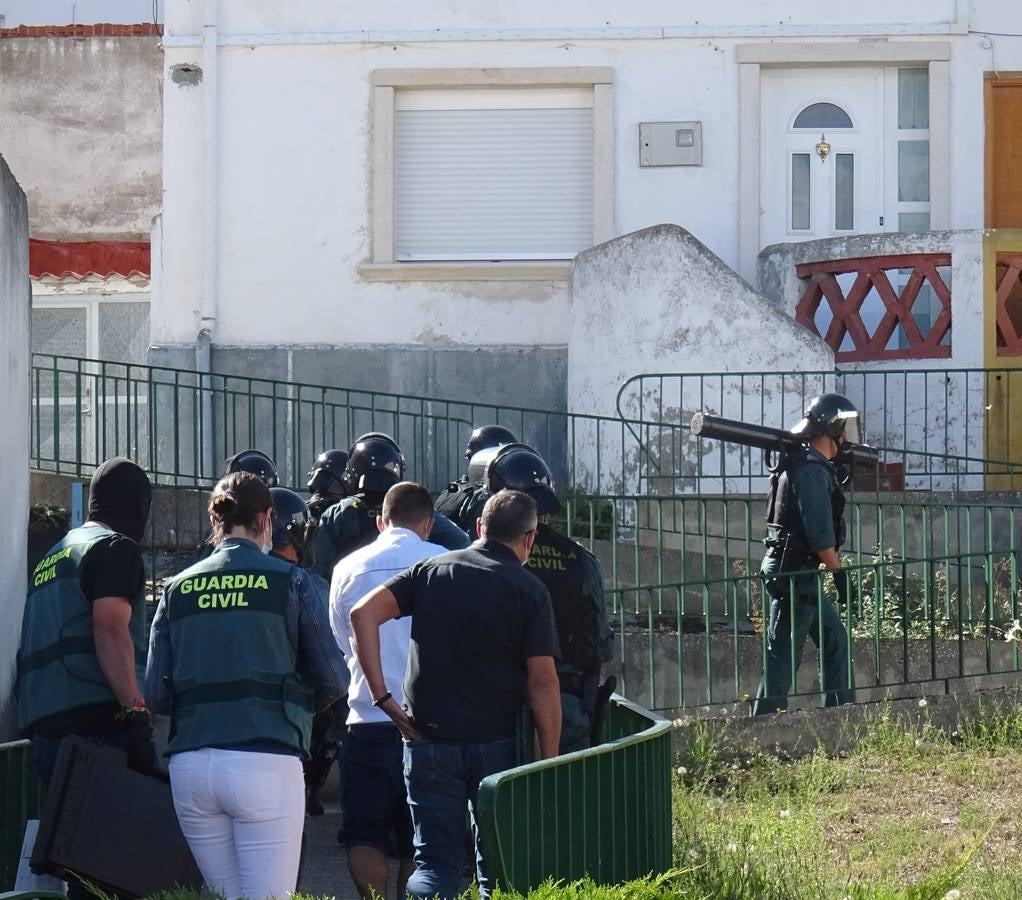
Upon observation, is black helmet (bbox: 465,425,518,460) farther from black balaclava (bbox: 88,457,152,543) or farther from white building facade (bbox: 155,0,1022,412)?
white building facade (bbox: 155,0,1022,412)

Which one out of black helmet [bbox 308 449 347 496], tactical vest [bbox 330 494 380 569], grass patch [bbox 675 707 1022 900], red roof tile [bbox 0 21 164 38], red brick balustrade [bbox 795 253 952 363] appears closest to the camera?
grass patch [bbox 675 707 1022 900]

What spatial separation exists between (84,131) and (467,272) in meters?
5.66

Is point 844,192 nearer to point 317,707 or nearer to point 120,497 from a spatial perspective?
point 120,497

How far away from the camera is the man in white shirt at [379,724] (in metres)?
6.35

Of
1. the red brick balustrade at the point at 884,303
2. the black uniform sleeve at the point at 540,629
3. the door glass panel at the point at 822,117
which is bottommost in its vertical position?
the black uniform sleeve at the point at 540,629

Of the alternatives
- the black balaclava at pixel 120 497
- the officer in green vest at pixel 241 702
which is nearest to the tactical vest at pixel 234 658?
the officer in green vest at pixel 241 702

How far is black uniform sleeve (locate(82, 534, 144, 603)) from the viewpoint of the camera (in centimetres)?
586

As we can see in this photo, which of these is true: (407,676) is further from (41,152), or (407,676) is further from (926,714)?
(41,152)

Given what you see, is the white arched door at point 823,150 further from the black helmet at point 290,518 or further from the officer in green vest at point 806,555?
the black helmet at point 290,518

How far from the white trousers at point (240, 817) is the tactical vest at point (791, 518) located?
4.37m

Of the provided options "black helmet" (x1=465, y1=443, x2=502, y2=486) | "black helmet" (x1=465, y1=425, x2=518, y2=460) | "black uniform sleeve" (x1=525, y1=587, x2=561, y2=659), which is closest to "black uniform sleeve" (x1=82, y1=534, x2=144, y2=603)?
"black uniform sleeve" (x1=525, y1=587, x2=561, y2=659)

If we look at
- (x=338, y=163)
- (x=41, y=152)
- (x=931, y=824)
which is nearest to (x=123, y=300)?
(x=41, y=152)

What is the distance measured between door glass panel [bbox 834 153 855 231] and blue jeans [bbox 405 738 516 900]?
11323 millimetres

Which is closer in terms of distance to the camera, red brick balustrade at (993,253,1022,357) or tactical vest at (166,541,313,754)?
tactical vest at (166,541,313,754)
